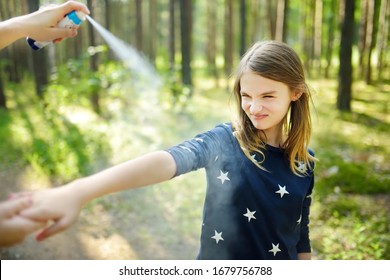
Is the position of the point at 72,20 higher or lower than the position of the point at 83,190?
higher

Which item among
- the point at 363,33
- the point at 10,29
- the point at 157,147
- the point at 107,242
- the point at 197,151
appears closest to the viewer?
the point at 197,151

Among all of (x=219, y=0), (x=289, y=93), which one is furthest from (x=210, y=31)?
(x=289, y=93)

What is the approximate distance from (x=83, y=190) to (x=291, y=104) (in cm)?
86

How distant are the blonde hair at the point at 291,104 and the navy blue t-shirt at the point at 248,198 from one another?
0.03m

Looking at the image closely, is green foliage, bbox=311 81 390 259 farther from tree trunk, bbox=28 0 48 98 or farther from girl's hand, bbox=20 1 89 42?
tree trunk, bbox=28 0 48 98

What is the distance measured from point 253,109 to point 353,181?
97.6 inches

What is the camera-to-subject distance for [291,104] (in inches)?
53.7

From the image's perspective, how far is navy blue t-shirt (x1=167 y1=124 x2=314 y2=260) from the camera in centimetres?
120

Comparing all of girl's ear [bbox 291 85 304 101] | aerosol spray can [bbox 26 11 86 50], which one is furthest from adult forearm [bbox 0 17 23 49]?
girl's ear [bbox 291 85 304 101]

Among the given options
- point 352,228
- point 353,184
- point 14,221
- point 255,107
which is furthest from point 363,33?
point 14,221

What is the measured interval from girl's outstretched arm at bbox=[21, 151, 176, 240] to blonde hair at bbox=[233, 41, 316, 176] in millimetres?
397

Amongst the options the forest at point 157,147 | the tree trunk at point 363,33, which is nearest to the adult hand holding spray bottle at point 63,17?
the forest at point 157,147

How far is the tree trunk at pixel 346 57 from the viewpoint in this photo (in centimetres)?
524

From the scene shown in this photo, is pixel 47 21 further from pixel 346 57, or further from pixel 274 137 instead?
pixel 346 57
